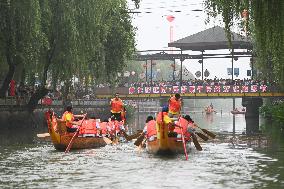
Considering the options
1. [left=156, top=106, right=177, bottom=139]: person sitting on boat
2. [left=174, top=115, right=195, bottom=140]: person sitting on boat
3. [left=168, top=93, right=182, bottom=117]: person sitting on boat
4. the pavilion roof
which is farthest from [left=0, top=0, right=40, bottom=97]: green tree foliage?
the pavilion roof

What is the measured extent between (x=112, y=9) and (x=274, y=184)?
27.9 metres

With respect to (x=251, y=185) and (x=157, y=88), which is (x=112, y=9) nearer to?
(x=157, y=88)

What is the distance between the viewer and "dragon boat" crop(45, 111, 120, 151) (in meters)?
20.3

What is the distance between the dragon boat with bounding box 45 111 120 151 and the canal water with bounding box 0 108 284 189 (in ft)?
1.45

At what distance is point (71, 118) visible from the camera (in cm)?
2103

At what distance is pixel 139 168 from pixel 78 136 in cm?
583

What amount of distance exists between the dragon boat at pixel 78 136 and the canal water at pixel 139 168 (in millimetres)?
442

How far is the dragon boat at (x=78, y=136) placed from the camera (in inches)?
800

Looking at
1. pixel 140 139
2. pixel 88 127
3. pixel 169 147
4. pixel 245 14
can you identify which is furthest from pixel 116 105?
pixel 245 14

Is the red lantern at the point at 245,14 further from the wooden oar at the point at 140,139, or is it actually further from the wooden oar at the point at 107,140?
the wooden oar at the point at 107,140

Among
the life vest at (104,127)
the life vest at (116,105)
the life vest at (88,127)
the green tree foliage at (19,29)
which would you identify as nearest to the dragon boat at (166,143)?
Result: the life vest at (88,127)

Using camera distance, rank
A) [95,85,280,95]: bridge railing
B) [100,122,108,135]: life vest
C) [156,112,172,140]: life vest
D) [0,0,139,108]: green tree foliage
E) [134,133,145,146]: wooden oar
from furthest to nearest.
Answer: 1. [95,85,280,95]: bridge railing
2. [0,0,139,108]: green tree foliage
3. [100,122,108,135]: life vest
4. [134,133,145,146]: wooden oar
5. [156,112,172,140]: life vest

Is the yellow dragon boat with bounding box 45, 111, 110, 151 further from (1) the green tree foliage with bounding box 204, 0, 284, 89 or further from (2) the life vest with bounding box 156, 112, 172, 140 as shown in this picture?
(1) the green tree foliage with bounding box 204, 0, 284, 89

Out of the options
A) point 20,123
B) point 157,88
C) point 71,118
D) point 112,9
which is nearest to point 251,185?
point 71,118
